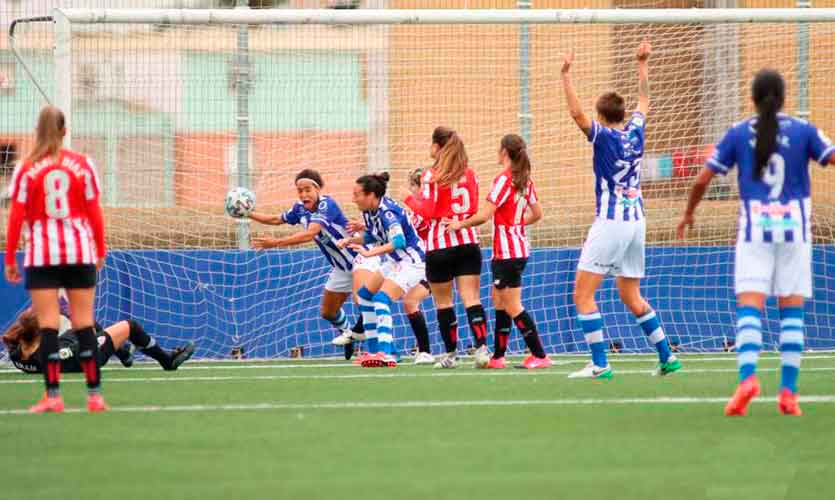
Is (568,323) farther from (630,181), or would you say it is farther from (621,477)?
(621,477)

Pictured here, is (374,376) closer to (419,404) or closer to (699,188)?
(419,404)

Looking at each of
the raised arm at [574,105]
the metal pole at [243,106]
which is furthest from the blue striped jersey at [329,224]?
the raised arm at [574,105]

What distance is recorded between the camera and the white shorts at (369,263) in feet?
46.4

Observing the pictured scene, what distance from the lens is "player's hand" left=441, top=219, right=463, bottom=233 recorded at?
12914mm

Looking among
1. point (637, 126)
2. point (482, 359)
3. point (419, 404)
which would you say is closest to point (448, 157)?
point (482, 359)

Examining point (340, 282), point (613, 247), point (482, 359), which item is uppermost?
point (613, 247)

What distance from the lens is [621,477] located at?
637 centimetres

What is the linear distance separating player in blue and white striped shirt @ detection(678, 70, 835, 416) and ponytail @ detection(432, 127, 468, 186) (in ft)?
15.2

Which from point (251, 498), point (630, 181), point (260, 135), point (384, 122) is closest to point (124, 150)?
point (260, 135)

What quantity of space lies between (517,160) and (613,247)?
2.21 m

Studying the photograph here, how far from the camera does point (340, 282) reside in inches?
586

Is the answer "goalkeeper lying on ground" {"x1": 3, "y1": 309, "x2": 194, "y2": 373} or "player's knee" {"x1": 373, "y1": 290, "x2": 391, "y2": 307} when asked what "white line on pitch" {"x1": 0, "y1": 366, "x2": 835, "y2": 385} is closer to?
"goalkeeper lying on ground" {"x1": 3, "y1": 309, "x2": 194, "y2": 373}

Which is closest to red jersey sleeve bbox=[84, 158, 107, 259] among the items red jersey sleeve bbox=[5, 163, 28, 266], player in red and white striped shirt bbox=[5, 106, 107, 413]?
player in red and white striped shirt bbox=[5, 106, 107, 413]

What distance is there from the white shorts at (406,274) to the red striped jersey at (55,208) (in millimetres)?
4839
